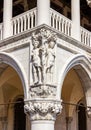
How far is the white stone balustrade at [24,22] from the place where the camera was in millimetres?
12672

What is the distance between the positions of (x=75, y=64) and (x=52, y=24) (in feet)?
5.54

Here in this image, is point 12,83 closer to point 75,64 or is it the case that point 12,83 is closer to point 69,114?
point 69,114

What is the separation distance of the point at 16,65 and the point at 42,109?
193 centimetres

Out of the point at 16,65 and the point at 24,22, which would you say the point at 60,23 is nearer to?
the point at 24,22

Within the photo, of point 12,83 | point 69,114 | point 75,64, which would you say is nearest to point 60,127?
point 69,114

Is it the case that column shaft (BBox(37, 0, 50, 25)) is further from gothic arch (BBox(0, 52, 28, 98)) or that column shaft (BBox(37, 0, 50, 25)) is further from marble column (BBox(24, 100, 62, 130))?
marble column (BBox(24, 100, 62, 130))

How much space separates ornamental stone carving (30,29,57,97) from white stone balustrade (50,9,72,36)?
963 mm

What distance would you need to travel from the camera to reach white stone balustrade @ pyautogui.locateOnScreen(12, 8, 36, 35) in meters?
12.7

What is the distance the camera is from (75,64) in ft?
43.9

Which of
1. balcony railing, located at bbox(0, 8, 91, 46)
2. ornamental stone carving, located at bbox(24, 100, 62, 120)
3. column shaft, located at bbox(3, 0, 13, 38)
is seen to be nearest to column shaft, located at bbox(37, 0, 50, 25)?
balcony railing, located at bbox(0, 8, 91, 46)

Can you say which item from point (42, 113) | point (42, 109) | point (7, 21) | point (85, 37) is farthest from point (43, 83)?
point (85, 37)

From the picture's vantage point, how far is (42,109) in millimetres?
11422

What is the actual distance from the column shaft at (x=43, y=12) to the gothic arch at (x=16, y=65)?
1.49 m

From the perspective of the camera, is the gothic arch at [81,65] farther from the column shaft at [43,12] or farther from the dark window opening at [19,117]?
the dark window opening at [19,117]
